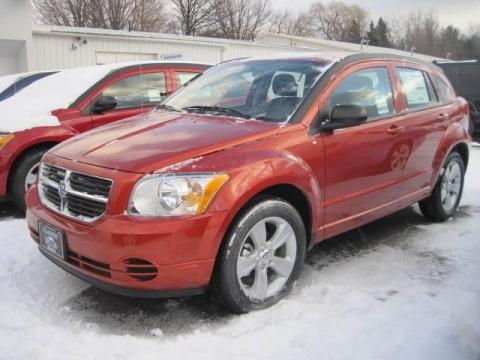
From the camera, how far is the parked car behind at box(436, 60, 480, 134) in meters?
11.5

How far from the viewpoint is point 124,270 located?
2.95 m

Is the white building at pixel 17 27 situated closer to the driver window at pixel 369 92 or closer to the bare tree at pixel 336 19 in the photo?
the driver window at pixel 369 92

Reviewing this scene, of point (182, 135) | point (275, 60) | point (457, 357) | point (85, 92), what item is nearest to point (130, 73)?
point (85, 92)

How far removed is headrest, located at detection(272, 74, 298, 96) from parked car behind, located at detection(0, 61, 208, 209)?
2468 millimetres

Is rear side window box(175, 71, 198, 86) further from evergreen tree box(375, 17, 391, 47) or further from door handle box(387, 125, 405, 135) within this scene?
evergreen tree box(375, 17, 391, 47)

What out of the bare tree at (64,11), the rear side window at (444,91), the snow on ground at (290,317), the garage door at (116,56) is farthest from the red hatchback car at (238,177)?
the bare tree at (64,11)

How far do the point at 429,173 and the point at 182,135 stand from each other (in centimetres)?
262

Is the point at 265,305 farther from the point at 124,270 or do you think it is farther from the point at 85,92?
the point at 85,92

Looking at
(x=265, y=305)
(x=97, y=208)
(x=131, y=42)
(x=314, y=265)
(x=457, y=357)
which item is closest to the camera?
(x=457, y=357)

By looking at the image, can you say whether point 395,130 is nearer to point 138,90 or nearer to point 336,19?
point 138,90

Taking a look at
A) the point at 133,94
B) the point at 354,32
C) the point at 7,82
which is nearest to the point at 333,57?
the point at 133,94

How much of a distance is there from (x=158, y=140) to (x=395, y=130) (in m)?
2.02

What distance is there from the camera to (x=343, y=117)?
3.66 metres

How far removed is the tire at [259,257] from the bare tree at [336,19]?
69.1 m
